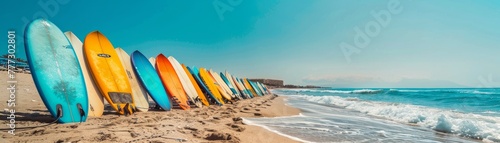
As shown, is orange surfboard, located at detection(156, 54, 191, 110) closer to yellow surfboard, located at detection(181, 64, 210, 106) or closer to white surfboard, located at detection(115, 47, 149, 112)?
yellow surfboard, located at detection(181, 64, 210, 106)

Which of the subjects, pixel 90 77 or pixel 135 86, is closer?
pixel 90 77

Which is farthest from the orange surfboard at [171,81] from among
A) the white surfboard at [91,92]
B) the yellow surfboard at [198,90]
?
the white surfboard at [91,92]

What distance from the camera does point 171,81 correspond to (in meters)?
6.81

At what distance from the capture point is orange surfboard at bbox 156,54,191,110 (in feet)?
21.0

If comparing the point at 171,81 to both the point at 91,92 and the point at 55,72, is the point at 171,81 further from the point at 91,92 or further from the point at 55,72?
the point at 55,72

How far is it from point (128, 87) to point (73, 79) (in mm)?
1105

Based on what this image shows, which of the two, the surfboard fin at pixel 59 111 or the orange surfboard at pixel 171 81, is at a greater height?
the orange surfboard at pixel 171 81

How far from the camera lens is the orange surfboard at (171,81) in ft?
21.0

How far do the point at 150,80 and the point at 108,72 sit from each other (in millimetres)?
1097

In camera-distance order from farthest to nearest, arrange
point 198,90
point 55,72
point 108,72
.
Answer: point 198,90 < point 108,72 < point 55,72

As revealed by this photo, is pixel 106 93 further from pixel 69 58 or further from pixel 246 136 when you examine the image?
pixel 246 136

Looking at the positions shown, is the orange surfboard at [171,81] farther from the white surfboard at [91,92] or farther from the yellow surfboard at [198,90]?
the white surfboard at [91,92]

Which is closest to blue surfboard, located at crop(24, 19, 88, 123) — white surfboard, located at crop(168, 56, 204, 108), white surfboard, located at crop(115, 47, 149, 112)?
white surfboard, located at crop(115, 47, 149, 112)

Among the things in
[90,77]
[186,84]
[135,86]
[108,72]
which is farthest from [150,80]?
[186,84]
